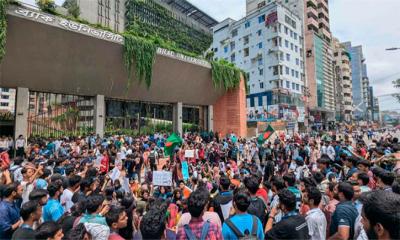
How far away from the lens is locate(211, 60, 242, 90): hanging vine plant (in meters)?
21.5

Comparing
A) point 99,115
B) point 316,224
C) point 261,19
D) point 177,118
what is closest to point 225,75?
point 177,118

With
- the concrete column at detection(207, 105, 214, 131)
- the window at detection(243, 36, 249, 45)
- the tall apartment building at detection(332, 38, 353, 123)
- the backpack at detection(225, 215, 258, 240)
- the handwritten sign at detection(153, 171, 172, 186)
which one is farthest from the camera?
the tall apartment building at detection(332, 38, 353, 123)

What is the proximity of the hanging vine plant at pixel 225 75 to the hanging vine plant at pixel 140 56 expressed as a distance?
6.65 m

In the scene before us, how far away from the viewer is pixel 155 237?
88.6 inches

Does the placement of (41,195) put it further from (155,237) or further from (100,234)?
(155,237)

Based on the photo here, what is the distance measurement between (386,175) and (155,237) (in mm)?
3753

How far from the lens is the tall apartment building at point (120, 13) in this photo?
37.1m

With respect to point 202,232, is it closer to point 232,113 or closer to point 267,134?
point 267,134

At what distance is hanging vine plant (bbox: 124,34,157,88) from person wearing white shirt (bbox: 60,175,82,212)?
1296 centimetres

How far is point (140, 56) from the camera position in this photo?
16.2 metres

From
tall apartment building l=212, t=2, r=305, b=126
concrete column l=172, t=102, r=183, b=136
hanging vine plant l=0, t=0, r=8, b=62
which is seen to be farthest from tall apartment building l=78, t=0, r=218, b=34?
hanging vine plant l=0, t=0, r=8, b=62

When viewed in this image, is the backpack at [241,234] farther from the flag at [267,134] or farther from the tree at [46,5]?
the tree at [46,5]

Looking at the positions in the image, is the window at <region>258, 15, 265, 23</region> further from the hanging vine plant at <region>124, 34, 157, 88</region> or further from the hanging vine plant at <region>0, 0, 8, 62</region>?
the hanging vine plant at <region>0, 0, 8, 62</region>

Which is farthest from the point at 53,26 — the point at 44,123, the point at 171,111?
the point at 171,111
